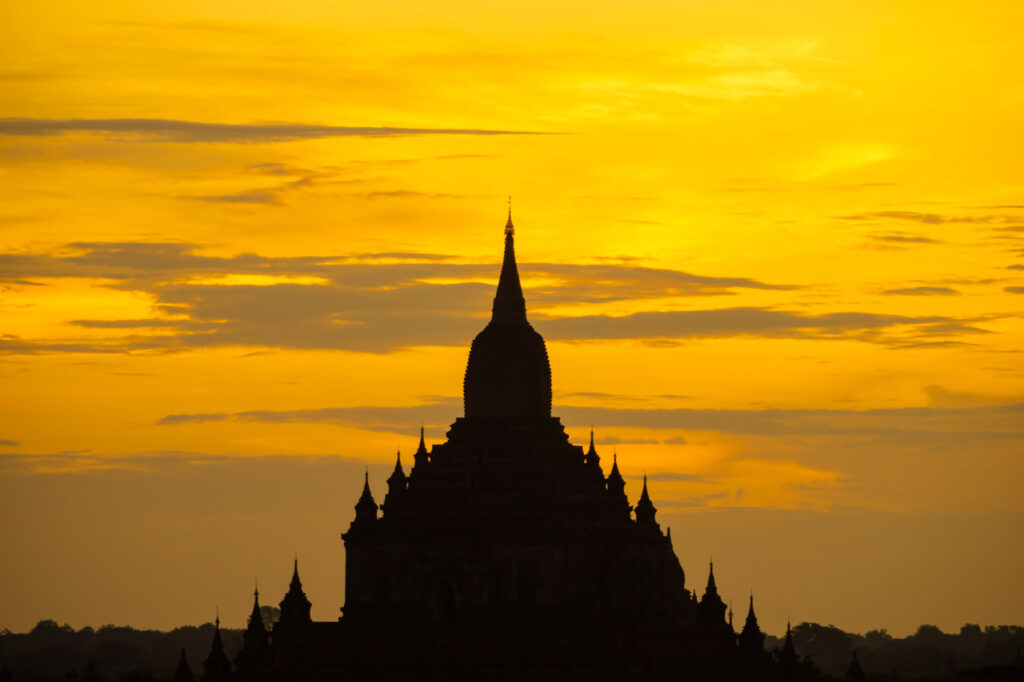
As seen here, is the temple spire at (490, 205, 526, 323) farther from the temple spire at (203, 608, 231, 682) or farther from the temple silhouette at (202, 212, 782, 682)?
the temple spire at (203, 608, 231, 682)

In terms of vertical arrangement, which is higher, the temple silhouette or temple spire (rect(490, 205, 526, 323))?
temple spire (rect(490, 205, 526, 323))

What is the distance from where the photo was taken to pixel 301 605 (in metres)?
168

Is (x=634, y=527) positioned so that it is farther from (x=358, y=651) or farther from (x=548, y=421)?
(x=358, y=651)

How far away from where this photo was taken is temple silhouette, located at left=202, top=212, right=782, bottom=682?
157500mm

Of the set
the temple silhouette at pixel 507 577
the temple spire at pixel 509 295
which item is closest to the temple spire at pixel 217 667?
the temple silhouette at pixel 507 577

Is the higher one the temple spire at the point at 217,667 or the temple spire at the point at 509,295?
the temple spire at the point at 509,295

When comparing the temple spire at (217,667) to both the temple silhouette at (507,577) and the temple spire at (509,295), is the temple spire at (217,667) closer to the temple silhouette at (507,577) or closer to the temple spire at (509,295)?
the temple silhouette at (507,577)

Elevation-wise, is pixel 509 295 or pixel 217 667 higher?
pixel 509 295

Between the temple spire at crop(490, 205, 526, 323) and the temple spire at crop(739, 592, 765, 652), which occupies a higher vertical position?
the temple spire at crop(490, 205, 526, 323)

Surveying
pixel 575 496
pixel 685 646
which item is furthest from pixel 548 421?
pixel 685 646

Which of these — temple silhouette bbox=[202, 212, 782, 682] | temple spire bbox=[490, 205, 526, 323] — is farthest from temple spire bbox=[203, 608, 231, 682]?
temple spire bbox=[490, 205, 526, 323]

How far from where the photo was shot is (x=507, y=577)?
164 m

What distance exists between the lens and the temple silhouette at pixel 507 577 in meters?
158

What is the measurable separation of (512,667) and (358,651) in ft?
22.5
